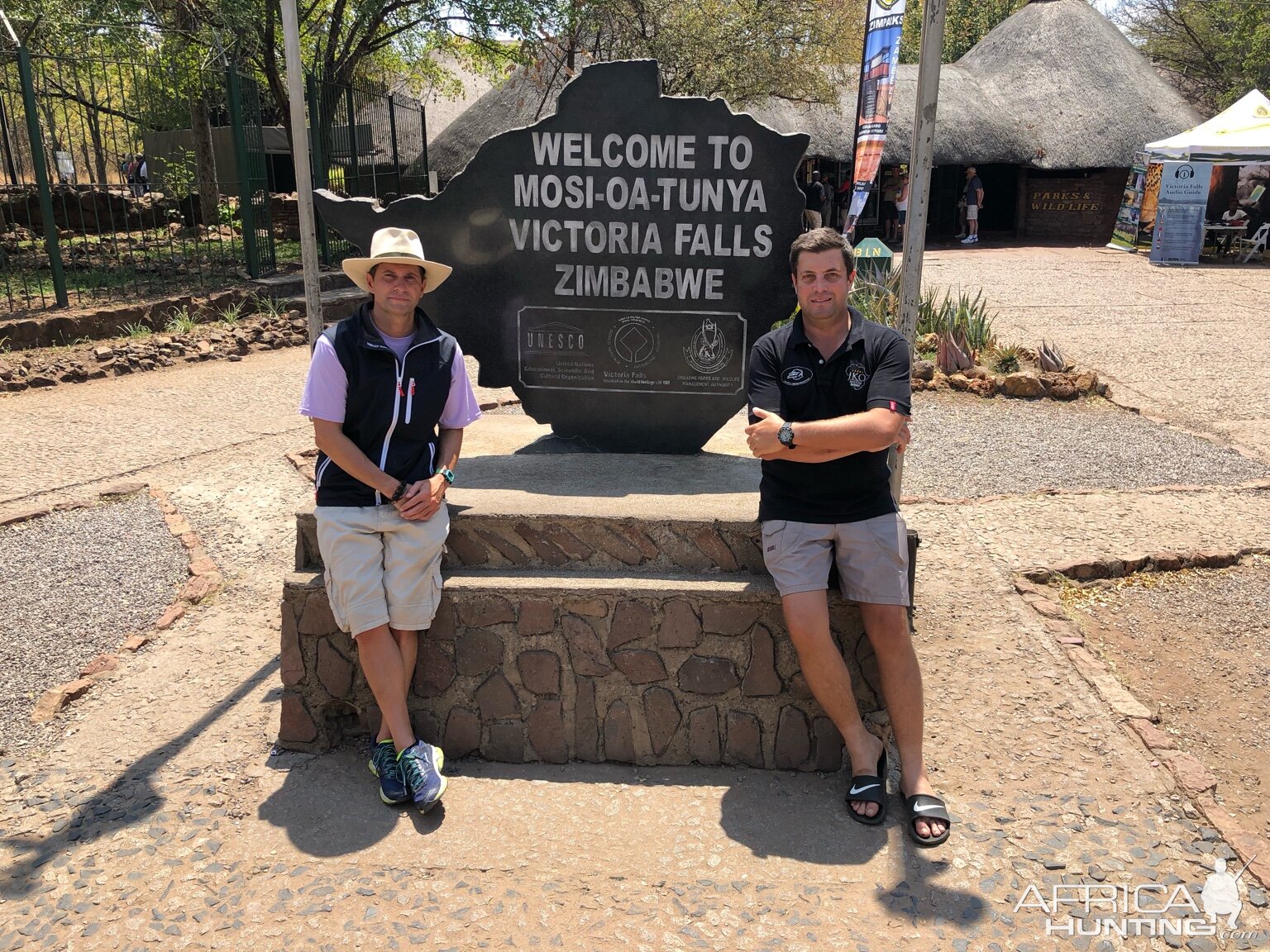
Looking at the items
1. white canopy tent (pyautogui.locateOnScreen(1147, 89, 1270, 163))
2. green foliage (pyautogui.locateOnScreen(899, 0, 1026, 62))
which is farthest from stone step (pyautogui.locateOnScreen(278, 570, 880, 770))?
green foliage (pyautogui.locateOnScreen(899, 0, 1026, 62))

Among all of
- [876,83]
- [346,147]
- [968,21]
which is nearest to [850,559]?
[876,83]

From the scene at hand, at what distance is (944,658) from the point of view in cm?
413

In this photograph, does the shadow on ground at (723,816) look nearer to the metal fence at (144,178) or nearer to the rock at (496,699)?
the rock at (496,699)

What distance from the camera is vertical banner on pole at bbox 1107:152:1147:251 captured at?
1992 cm

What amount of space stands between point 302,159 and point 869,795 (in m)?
3.00

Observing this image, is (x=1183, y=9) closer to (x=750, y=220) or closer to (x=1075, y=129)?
(x=1075, y=129)

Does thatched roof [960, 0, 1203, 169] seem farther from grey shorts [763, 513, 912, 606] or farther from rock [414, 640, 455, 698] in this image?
rock [414, 640, 455, 698]

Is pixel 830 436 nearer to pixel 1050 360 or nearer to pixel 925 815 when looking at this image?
pixel 925 815

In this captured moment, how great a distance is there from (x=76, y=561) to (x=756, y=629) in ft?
11.0

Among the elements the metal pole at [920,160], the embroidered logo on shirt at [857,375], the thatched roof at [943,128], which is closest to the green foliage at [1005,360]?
the metal pole at [920,160]

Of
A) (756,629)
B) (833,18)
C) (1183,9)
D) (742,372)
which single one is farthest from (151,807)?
(1183,9)

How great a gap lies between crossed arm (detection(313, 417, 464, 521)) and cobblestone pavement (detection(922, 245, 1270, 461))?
5736 mm

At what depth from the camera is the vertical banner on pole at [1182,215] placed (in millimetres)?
18031

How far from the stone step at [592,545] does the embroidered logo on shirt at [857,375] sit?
567 mm
